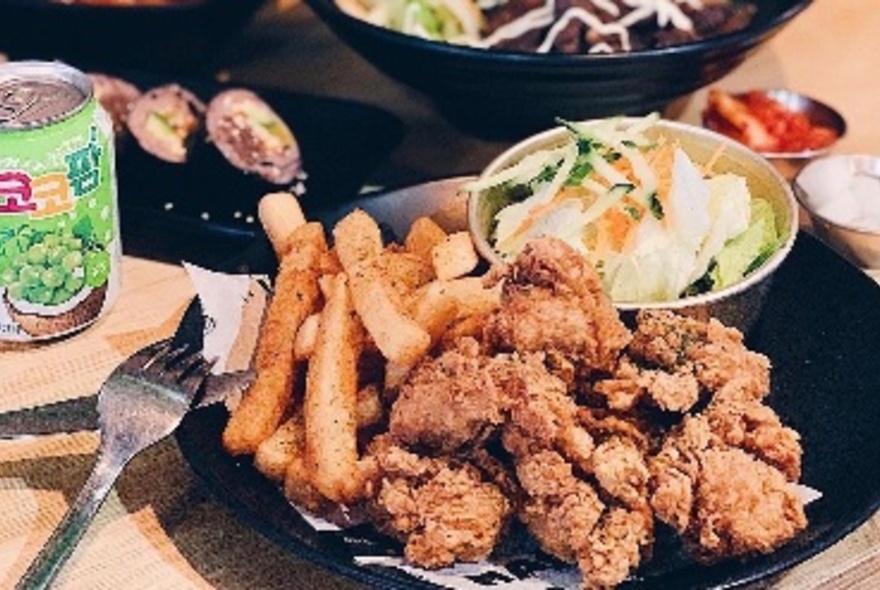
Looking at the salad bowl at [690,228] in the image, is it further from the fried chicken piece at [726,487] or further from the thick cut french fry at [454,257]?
the fried chicken piece at [726,487]

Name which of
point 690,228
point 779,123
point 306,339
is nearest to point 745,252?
point 690,228

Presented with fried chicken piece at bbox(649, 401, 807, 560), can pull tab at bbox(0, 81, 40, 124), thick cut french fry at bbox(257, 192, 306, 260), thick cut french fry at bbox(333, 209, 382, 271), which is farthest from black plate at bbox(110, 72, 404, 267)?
fried chicken piece at bbox(649, 401, 807, 560)

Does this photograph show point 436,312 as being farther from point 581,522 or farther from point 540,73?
point 540,73

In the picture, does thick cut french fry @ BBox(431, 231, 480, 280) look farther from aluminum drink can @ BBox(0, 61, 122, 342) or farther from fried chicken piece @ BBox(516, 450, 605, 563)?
aluminum drink can @ BBox(0, 61, 122, 342)

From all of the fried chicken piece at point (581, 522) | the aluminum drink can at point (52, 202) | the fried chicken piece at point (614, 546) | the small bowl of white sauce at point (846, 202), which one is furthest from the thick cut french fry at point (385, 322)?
the small bowl of white sauce at point (846, 202)

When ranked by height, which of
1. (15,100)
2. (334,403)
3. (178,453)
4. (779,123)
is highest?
(15,100)

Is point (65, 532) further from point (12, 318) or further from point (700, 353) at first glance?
point (700, 353)

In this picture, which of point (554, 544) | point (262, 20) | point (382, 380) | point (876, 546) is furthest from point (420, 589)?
point (262, 20)
